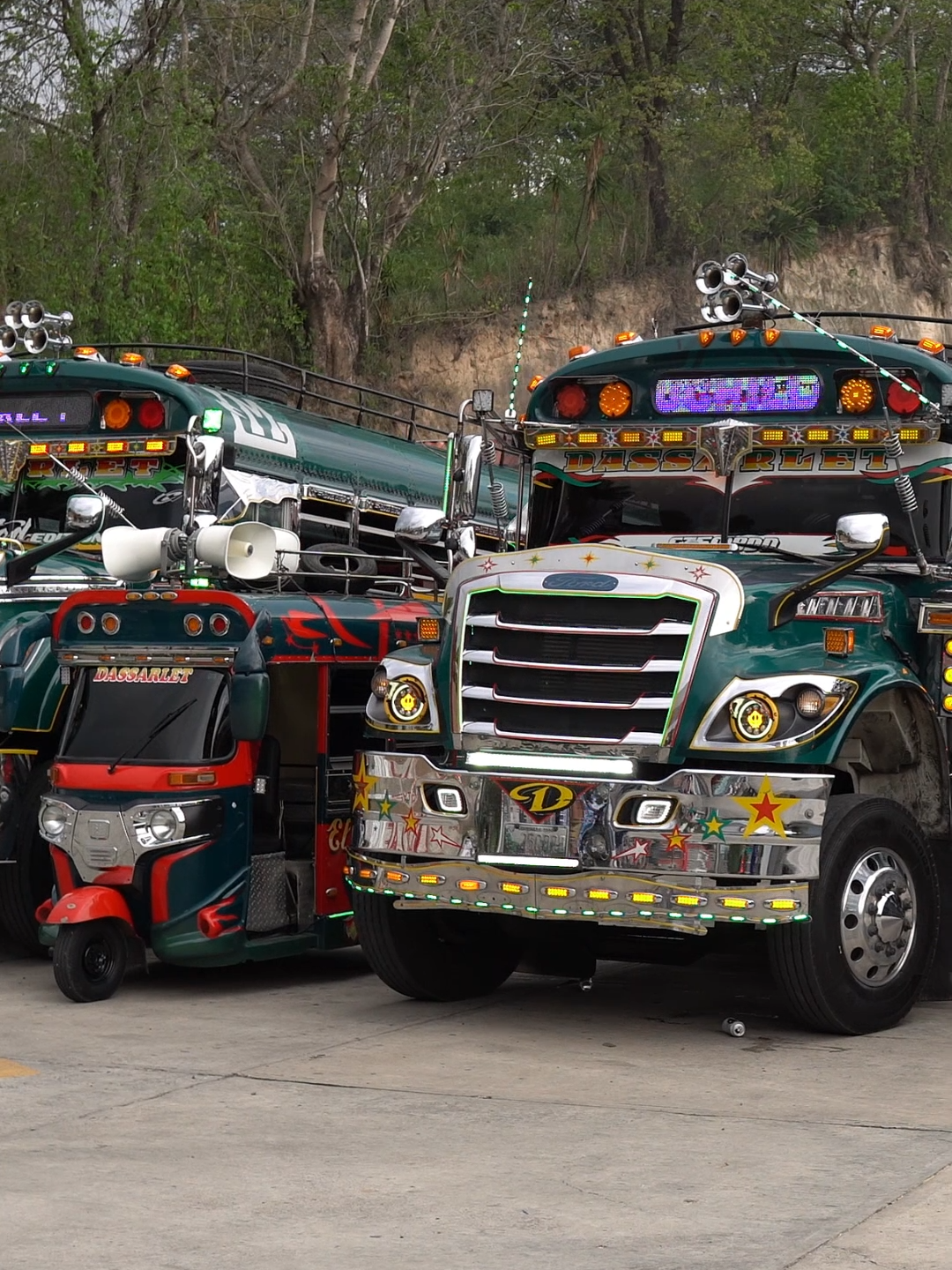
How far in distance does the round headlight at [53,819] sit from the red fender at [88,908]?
305 millimetres

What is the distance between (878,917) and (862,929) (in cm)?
11

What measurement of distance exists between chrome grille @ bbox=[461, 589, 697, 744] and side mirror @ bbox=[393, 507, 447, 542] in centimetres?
90

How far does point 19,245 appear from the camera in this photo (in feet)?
77.5

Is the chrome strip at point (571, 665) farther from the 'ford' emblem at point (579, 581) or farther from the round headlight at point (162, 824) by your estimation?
the round headlight at point (162, 824)

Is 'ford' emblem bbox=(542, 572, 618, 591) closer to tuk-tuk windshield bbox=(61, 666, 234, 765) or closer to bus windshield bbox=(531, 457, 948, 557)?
bus windshield bbox=(531, 457, 948, 557)

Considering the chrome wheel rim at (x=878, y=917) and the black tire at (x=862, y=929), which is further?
the chrome wheel rim at (x=878, y=917)

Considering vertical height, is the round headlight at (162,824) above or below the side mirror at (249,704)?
below

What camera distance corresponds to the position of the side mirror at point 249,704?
370 inches

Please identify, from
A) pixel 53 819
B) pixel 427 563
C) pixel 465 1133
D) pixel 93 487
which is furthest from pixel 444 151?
pixel 465 1133

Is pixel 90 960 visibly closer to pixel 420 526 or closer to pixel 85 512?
pixel 420 526

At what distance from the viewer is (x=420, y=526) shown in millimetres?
9500

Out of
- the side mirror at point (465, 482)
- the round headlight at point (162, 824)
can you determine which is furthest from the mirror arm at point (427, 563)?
the round headlight at point (162, 824)

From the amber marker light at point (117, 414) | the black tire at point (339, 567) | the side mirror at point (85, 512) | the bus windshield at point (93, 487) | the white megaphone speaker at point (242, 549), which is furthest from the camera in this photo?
the amber marker light at point (117, 414)

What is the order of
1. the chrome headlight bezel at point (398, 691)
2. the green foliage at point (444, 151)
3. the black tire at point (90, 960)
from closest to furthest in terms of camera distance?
the chrome headlight bezel at point (398, 691), the black tire at point (90, 960), the green foliage at point (444, 151)
